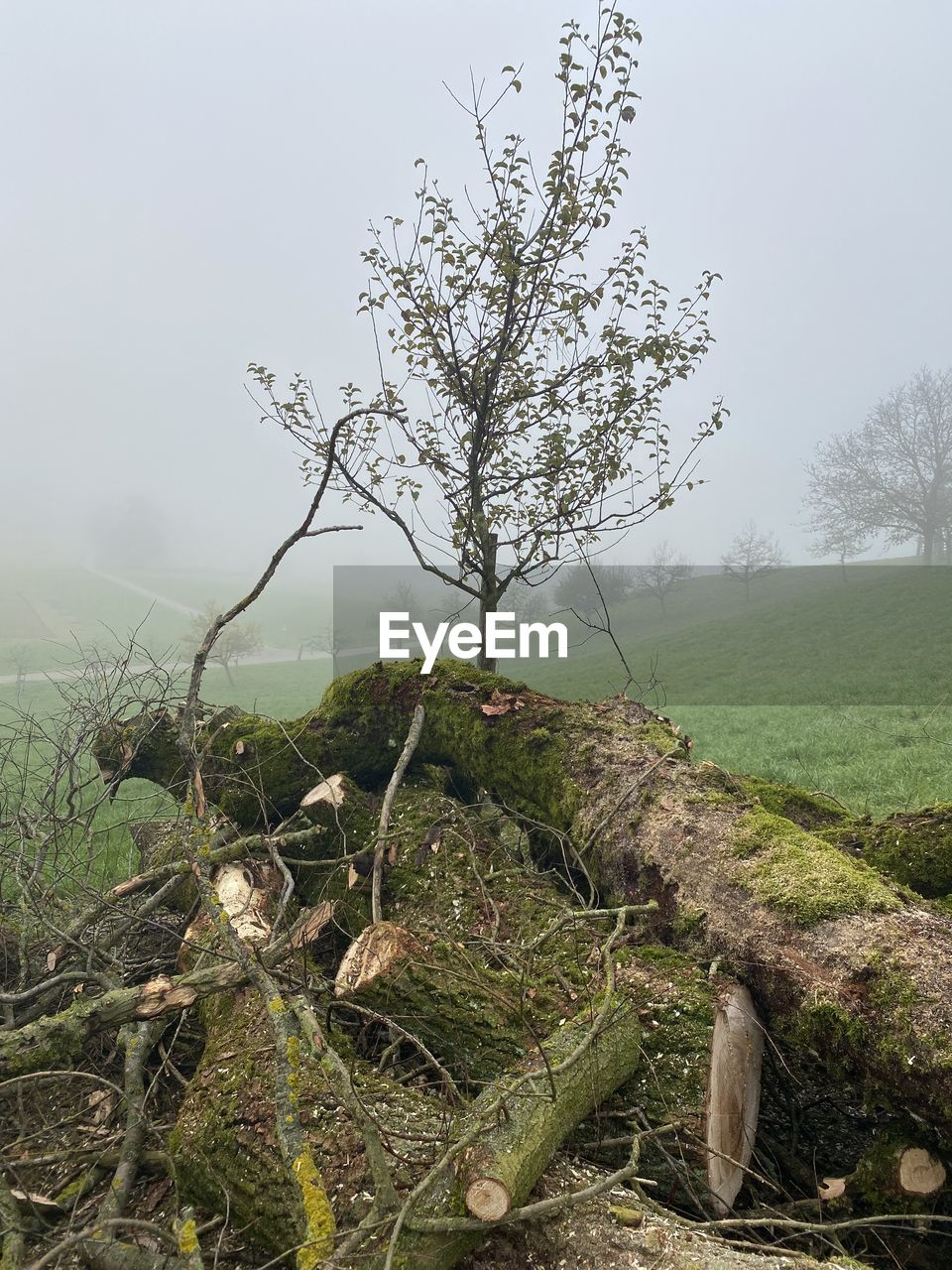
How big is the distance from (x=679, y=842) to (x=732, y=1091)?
1069 mm

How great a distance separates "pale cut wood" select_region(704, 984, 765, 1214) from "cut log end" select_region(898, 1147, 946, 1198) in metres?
0.47

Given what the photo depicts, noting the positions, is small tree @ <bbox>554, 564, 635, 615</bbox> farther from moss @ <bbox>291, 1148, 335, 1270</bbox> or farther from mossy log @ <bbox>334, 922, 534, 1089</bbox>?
moss @ <bbox>291, 1148, 335, 1270</bbox>

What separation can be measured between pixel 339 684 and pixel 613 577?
43.4 meters

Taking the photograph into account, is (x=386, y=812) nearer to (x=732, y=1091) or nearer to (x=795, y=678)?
(x=732, y=1091)

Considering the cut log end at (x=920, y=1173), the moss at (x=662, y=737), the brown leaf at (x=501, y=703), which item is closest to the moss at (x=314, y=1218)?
the cut log end at (x=920, y=1173)

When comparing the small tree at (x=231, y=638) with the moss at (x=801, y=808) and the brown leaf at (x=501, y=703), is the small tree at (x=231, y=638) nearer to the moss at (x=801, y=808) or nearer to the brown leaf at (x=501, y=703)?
the brown leaf at (x=501, y=703)

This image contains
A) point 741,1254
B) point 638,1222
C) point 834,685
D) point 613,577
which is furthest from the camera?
point 613,577

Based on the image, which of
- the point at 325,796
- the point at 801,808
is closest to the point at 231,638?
the point at 325,796

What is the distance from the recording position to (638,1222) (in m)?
2.05

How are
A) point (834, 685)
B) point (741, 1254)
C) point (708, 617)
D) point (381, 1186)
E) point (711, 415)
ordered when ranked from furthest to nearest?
point (708, 617)
point (834, 685)
point (711, 415)
point (741, 1254)
point (381, 1186)

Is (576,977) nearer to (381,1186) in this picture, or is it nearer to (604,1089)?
(604,1089)

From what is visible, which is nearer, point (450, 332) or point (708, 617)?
point (450, 332)

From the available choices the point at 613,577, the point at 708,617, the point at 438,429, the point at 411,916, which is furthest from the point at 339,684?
the point at 708,617

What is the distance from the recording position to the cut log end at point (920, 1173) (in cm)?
235
